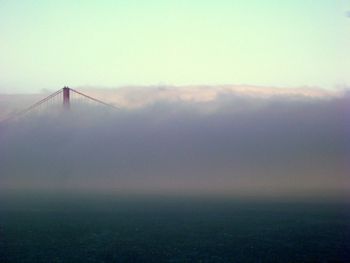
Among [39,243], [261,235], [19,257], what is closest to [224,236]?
[261,235]

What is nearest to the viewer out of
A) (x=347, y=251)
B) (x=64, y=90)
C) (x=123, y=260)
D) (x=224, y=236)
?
(x=123, y=260)

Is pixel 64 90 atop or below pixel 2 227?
atop

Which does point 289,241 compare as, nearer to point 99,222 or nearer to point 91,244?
point 91,244

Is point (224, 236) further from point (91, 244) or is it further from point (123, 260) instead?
point (123, 260)

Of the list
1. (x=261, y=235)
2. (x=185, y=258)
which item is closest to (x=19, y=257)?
(x=185, y=258)

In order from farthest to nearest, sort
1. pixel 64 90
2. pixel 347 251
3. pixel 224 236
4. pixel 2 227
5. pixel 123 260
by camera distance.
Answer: pixel 64 90, pixel 2 227, pixel 224 236, pixel 347 251, pixel 123 260

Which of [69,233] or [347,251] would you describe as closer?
[347,251]

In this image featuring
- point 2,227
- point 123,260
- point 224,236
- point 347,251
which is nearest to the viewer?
point 123,260

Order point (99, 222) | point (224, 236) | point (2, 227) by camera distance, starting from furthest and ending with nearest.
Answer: point (99, 222) → point (2, 227) → point (224, 236)

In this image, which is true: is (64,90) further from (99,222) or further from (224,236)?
(224,236)

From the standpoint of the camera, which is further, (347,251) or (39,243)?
(39,243)
